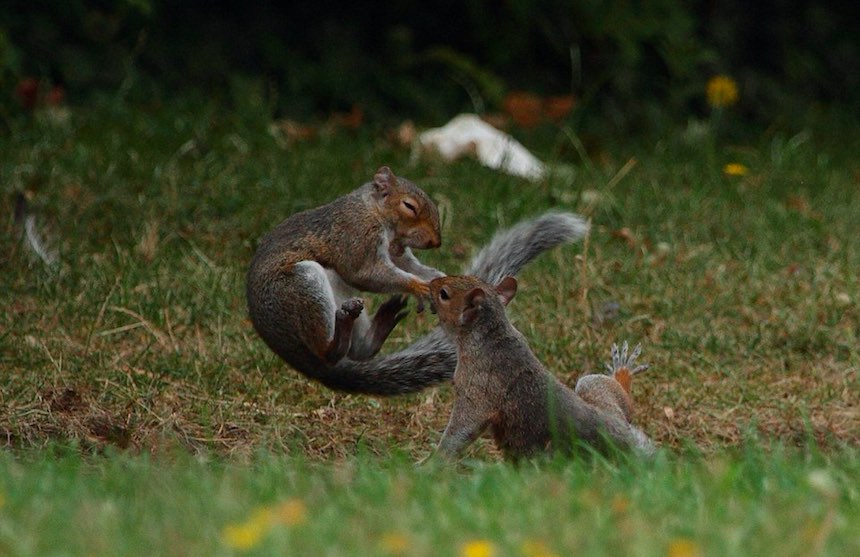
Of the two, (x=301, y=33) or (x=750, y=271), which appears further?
(x=301, y=33)

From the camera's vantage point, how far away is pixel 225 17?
33.2ft

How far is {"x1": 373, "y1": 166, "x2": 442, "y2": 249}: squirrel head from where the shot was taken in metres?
5.04

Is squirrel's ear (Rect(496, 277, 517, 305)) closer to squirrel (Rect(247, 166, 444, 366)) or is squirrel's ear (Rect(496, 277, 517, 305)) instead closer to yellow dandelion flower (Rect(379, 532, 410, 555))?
squirrel (Rect(247, 166, 444, 366))

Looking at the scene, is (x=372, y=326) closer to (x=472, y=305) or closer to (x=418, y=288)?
(x=418, y=288)

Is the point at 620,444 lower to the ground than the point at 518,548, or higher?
lower

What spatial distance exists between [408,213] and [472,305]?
64 cm

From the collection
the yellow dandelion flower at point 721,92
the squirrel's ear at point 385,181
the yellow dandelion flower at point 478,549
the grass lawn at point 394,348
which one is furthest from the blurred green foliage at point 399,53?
the yellow dandelion flower at point 478,549

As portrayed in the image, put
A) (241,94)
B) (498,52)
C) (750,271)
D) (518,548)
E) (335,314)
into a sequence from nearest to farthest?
(518,548), (335,314), (750,271), (241,94), (498,52)

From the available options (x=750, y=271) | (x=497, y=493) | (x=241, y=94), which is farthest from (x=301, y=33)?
(x=497, y=493)

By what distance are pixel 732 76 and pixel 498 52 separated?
6.41ft

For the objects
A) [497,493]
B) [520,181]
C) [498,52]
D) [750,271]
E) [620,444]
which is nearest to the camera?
[497,493]

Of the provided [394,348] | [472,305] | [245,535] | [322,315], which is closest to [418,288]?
[322,315]

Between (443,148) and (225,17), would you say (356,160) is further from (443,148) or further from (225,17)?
(225,17)

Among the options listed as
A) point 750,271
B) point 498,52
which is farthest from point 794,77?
point 750,271
